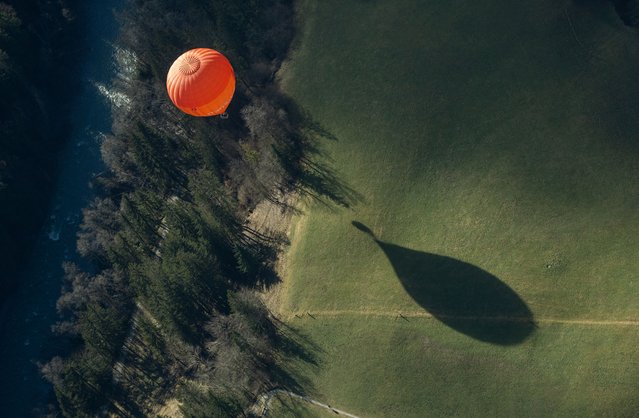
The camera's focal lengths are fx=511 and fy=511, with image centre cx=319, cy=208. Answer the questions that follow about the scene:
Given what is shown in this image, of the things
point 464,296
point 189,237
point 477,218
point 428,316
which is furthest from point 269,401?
point 477,218

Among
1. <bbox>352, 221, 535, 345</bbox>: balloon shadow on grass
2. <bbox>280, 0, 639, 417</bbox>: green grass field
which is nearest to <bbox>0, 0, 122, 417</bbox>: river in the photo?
<bbox>280, 0, 639, 417</bbox>: green grass field

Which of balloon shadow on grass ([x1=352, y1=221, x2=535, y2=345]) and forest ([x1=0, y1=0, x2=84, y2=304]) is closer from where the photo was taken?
balloon shadow on grass ([x1=352, y1=221, x2=535, y2=345])

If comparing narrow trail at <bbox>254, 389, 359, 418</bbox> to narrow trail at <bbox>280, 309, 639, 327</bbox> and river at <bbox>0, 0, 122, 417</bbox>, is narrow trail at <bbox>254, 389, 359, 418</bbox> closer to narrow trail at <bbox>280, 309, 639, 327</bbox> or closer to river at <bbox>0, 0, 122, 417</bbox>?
narrow trail at <bbox>280, 309, 639, 327</bbox>

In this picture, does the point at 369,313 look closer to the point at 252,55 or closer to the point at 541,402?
the point at 541,402

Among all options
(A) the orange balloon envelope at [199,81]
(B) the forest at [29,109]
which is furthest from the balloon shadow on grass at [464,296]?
(B) the forest at [29,109]

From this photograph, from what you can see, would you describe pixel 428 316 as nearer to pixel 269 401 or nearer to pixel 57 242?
pixel 269 401

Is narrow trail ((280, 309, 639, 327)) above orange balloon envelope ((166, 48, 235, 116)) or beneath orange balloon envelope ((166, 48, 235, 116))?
beneath
